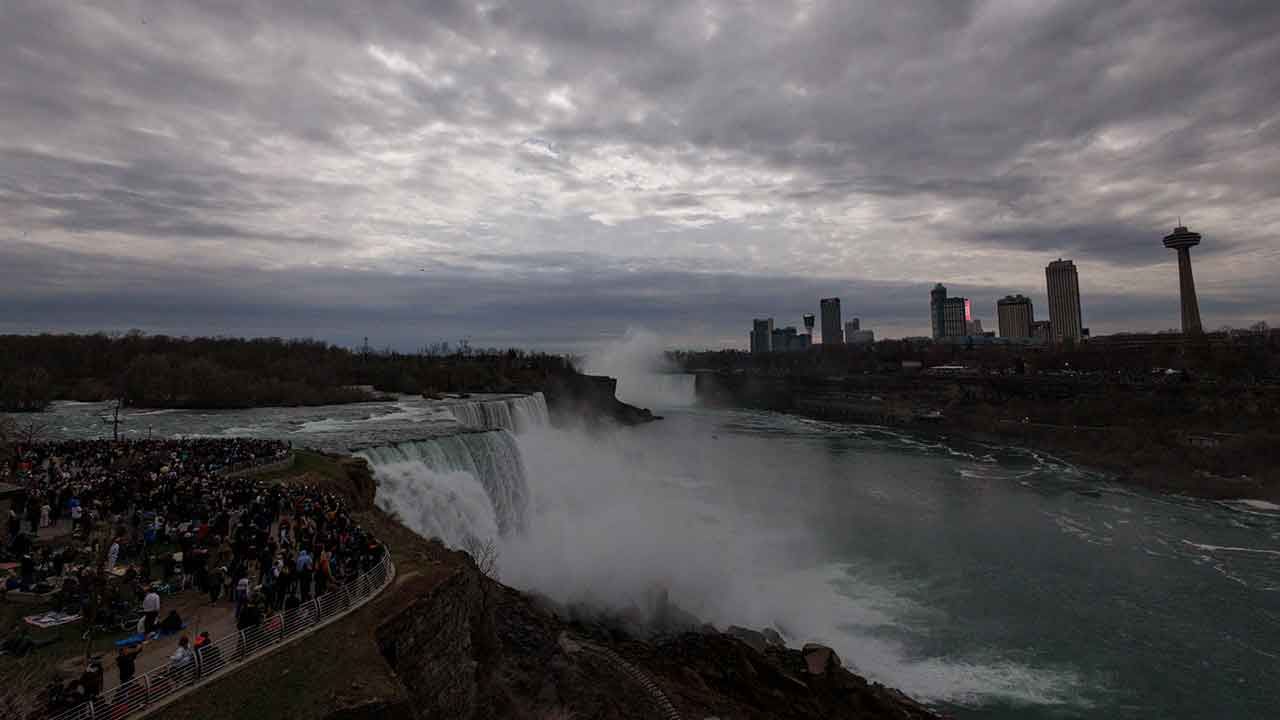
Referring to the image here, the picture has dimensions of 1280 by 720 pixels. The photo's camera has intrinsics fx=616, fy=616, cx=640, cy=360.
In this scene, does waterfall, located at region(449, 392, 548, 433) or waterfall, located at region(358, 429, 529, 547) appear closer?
waterfall, located at region(358, 429, 529, 547)

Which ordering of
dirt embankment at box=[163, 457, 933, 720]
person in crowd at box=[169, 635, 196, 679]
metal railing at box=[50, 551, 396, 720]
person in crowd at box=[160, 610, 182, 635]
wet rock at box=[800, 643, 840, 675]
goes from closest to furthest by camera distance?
metal railing at box=[50, 551, 396, 720]
person in crowd at box=[169, 635, 196, 679]
dirt embankment at box=[163, 457, 933, 720]
person in crowd at box=[160, 610, 182, 635]
wet rock at box=[800, 643, 840, 675]

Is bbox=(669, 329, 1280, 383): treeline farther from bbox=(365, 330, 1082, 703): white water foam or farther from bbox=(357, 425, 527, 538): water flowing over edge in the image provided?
bbox=(357, 425, 527, 538): water flowing over edge

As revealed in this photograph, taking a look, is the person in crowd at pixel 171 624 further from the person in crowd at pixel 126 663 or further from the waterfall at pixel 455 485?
the waterfall at pixel 455 485

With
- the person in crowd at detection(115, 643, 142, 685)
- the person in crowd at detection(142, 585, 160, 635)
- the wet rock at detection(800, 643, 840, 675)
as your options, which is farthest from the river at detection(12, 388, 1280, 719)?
the person in crowd at detection(115, 643, 142, 685)

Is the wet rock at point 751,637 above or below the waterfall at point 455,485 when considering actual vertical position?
below

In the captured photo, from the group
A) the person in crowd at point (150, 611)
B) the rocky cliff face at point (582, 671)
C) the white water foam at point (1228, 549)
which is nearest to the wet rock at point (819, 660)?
the rocky cliff face at point (582, 671)

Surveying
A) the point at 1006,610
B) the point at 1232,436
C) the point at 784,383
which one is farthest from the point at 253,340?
the point at 1232,436

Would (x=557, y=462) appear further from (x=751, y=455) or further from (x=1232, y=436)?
(x=1232, y=436)
